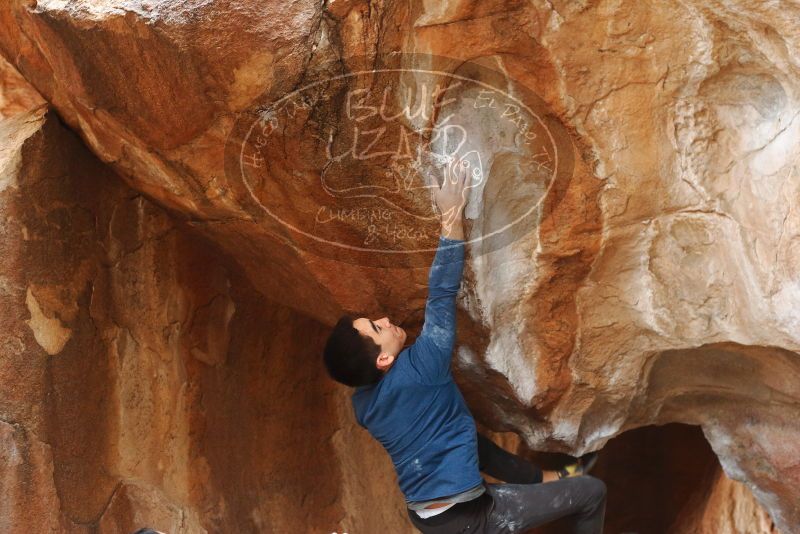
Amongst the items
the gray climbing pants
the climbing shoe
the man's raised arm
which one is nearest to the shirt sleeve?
the man's raised arm

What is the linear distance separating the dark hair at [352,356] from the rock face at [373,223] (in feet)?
0.41

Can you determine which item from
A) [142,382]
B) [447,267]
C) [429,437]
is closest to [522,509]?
[429,437]

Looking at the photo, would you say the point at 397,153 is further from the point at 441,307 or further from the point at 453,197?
the point at 441,307

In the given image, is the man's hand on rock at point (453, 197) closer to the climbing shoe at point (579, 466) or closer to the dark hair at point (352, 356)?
the dark hair at point (352, 356)

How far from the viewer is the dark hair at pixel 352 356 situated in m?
1.48

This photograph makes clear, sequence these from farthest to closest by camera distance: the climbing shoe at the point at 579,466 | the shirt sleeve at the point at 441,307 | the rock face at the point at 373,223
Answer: the climbing shoe at the point at 579,466 < the shirt sleeve at the point at 441,307 < the rock face at the point at 373,223

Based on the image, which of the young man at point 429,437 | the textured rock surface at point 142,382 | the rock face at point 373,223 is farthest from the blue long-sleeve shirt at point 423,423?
the textured rock surface at point 142,382

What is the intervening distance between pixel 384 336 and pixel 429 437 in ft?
0.66

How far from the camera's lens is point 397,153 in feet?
4.52

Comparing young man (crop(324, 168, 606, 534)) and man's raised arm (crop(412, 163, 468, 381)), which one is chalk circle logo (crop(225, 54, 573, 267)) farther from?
young man (crop(324, 168, 606, 534))

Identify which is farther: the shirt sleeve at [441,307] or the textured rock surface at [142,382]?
the textured rock surface at [142,382]

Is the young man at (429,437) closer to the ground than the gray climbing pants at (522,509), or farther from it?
farther from it

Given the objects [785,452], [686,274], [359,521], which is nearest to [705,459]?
[785,452]

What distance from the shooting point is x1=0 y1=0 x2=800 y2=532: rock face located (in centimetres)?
124
